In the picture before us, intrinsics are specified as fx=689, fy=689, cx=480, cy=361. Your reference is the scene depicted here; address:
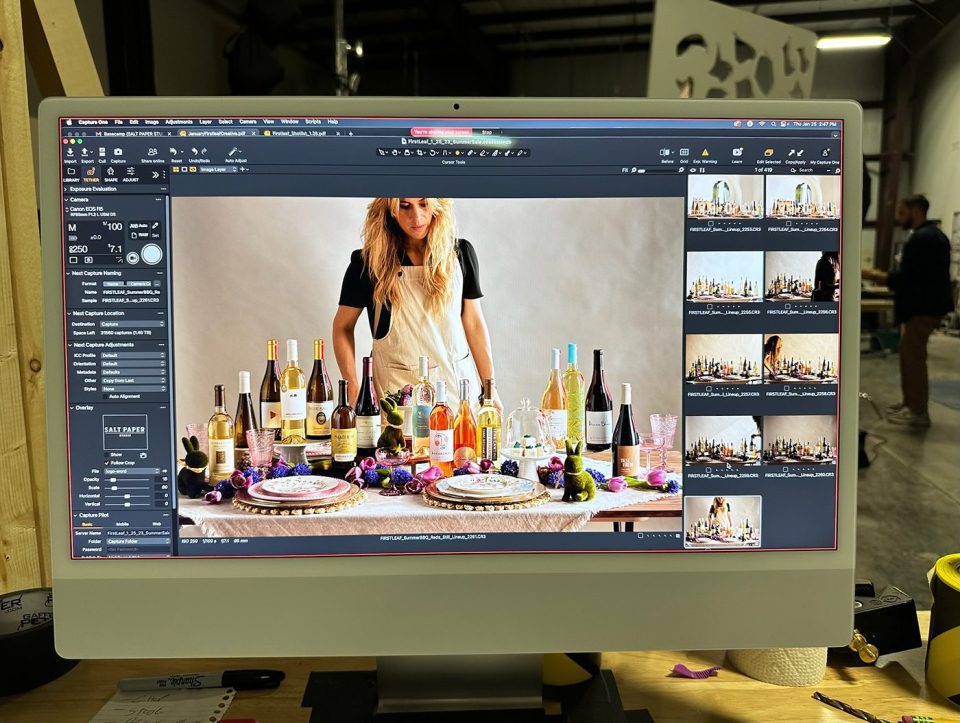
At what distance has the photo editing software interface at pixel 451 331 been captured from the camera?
0.59 m

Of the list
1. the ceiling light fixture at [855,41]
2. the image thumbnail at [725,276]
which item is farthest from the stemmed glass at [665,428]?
the ceiling light fixture at [855,41]

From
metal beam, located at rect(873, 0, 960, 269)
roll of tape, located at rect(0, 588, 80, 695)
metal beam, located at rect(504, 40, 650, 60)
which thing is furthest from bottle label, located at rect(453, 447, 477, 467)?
metal beam, located at rect(504, 40, 650, 60)

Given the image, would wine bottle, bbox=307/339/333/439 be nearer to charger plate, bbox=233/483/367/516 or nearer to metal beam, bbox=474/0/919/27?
charger plate, bbox=233/483/367/516

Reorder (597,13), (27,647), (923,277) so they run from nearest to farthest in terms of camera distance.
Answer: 1. (27,647)
2. (923,277)
3. (597,13)

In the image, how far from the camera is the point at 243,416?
599mm

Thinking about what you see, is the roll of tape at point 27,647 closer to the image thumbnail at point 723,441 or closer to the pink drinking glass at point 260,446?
the pink drinking glass at point 260,446

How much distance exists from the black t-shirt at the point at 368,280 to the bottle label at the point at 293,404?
0.28 feet

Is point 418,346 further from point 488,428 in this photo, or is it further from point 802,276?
point 802,276

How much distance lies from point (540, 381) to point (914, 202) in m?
4.12

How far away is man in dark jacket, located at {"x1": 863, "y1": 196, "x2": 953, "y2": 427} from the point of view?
→ 3.57 m

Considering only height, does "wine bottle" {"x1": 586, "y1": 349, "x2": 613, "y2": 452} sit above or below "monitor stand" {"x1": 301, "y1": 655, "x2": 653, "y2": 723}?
above

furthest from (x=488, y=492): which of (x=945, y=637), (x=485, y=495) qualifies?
(x=945, y=637)

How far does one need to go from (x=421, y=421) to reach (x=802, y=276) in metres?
0.36

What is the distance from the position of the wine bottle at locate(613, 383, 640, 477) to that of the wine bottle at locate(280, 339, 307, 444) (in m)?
0.28
